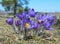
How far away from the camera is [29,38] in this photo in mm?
4875

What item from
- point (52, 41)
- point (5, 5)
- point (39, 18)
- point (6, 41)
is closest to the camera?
point (39, 18)

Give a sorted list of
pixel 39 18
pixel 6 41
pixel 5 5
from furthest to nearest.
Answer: pixel 5 5
pixel 6 41
pixel 39 18

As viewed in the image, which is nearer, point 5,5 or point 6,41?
point 6,41

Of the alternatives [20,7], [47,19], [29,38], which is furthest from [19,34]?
[20,7]

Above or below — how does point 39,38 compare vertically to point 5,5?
above

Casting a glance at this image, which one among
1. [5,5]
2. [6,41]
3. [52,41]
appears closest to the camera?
[6,41]

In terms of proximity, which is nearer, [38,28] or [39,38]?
[38,28]

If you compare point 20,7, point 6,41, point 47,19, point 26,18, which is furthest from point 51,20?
point 20,7

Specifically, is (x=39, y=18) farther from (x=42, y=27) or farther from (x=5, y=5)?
(x=5, y=5)

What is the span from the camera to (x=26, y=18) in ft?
14.1

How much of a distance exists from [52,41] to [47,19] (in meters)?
0.64

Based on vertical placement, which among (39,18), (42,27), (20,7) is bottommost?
(20,7)

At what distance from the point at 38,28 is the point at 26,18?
31 cm

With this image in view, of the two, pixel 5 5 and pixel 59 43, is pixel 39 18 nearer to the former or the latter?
pixel 59 43
